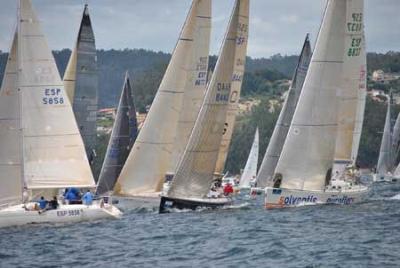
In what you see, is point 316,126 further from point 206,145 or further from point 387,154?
point 387,154

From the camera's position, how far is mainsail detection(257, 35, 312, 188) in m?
57.5

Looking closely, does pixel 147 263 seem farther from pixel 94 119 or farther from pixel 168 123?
pixel 94 119

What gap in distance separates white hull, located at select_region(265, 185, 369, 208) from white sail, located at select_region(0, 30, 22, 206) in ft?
34.5

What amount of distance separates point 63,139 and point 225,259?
36.1 ft

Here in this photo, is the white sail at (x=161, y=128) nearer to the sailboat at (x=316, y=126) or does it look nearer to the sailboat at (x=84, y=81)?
the sailboat at (x=84, y=81)

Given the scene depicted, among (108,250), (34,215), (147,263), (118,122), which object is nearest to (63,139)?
(34,215)

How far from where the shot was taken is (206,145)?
140 ft

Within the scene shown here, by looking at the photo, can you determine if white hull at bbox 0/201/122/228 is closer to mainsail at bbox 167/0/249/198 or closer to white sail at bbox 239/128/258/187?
mainsail at bbox 167/0/249/198

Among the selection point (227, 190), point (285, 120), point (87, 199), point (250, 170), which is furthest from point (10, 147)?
point (250, 170)

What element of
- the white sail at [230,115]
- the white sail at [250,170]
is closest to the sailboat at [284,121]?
the white sail at [230,115]

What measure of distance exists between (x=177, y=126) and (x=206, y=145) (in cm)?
494

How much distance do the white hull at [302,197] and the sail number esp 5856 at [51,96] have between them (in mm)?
9742

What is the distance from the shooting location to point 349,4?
49.0 metres

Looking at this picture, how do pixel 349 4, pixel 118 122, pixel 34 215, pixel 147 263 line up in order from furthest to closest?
pixel 118 122 → pixel 349 4 → pixel 34 215 → pixel 147 263
